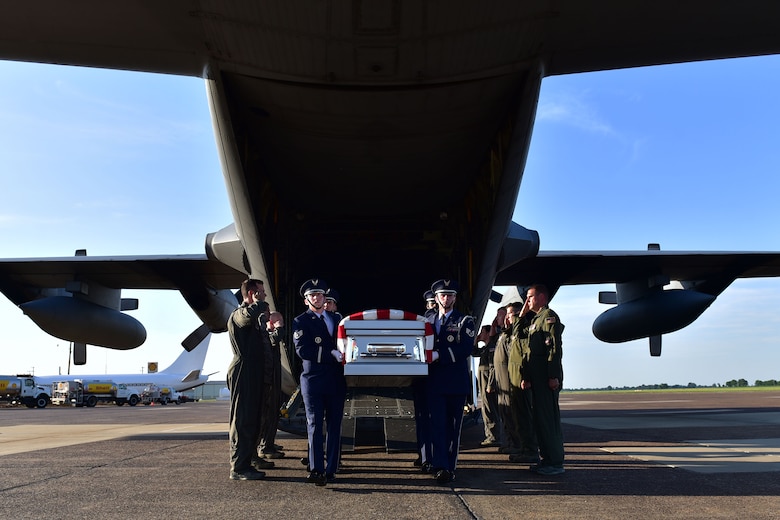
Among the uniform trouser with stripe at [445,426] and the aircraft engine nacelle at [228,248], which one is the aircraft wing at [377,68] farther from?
the uniform trouser with stripe at [445,426]

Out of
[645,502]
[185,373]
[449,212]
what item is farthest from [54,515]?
[185,373]

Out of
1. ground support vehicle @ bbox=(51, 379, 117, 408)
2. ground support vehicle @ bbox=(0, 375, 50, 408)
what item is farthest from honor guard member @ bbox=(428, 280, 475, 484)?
ground support vehicle @ bbox=(51, 379, 117, 408)

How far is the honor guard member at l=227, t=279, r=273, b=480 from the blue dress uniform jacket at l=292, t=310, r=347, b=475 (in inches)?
22.8

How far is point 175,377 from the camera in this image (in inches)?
2185

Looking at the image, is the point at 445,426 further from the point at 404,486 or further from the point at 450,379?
the point at 404,486

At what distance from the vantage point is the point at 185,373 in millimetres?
58312

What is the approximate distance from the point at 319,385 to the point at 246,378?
837 mm

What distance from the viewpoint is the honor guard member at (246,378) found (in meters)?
5.61

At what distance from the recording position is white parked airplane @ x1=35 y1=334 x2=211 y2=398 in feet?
165

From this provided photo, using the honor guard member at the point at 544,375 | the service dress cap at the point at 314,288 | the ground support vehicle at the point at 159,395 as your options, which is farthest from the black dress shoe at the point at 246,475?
the ground support vehicle at the point at 159,395

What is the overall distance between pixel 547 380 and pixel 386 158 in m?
2.93

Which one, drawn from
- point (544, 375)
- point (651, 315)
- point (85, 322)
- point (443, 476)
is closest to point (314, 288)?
point (443, 476)

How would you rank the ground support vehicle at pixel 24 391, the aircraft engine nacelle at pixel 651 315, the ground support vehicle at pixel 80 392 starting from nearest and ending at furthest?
the aircraft engine nacelle at pixel 651 315, the ground support vehicle at pixel 24 391, the ground support vehicle at pixel 80 392

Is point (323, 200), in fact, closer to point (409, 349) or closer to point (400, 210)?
point (400, 210)
